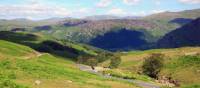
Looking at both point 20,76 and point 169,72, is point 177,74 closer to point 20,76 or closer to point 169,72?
point 169,72

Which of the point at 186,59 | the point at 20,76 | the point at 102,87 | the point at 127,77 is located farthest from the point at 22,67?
the point at 186,59

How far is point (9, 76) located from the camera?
2457 inches

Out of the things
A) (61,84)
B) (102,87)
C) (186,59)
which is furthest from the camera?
(186,59)

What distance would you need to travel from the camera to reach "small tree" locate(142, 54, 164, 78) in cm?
15850

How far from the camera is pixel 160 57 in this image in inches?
6373

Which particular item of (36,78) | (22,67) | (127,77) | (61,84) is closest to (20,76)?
(36,78)

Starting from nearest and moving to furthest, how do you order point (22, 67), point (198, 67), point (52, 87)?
point (52, 87), point (22, 67), point (198, 67)

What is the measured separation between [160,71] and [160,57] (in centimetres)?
1097

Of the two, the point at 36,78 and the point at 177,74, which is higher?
the point at 36,78

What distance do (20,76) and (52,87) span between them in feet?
27.2

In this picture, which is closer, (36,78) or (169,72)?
(36,78)

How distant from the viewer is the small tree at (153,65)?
158500 mm

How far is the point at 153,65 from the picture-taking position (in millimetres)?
162375

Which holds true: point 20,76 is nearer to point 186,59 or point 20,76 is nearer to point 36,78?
point 36,78
